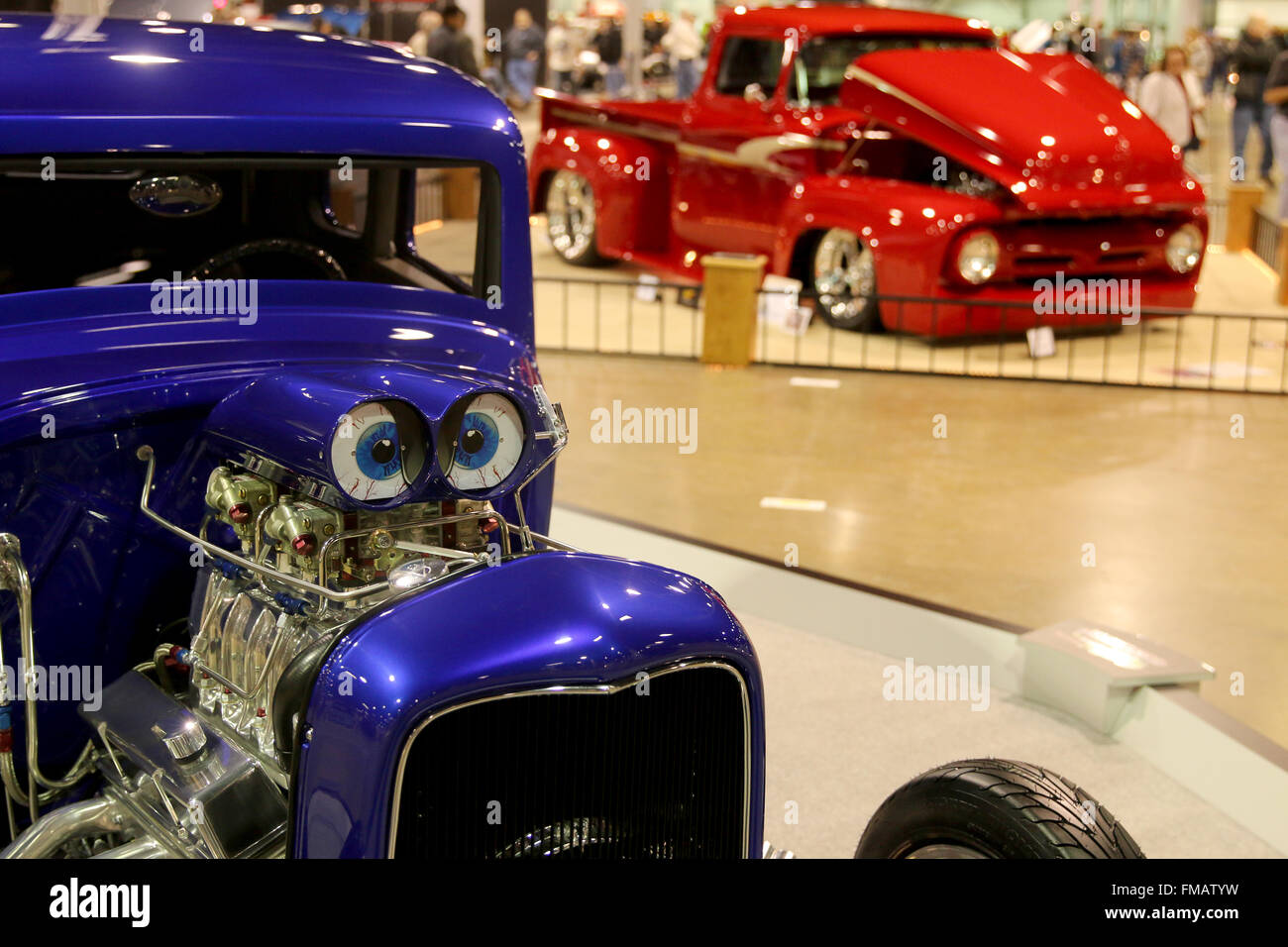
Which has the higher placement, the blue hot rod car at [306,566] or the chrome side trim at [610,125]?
the chrome side trim at [610,125]

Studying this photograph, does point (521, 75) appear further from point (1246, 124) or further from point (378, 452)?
point (378, 452)

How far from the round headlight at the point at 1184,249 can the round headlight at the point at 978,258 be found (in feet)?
3.83

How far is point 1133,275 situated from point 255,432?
6.85m

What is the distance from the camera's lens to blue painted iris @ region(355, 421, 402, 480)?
2277 mm

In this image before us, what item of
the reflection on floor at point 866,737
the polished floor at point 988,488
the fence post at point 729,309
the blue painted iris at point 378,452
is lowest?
the reflection on floor at point 866,737

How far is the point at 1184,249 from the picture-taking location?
836cm

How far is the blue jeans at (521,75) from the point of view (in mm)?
18922

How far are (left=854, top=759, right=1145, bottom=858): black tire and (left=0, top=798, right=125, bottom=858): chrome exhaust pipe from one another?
1.34 meters

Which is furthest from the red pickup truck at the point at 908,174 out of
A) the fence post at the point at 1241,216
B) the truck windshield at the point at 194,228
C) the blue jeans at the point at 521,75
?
the blue jeans at the point at 521,75

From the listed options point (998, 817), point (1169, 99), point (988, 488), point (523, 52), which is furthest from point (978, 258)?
point (523, 52)

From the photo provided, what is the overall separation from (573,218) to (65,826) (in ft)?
26.5

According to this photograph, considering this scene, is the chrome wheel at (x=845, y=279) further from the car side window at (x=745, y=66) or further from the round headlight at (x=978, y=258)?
the car side window at (x=745, y=66)

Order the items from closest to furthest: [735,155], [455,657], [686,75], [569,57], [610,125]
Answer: [455,657] < [735,155] < [610,125] < [686,75] < [569,57]

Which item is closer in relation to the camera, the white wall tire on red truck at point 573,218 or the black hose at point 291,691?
the black hose at point 291,691
